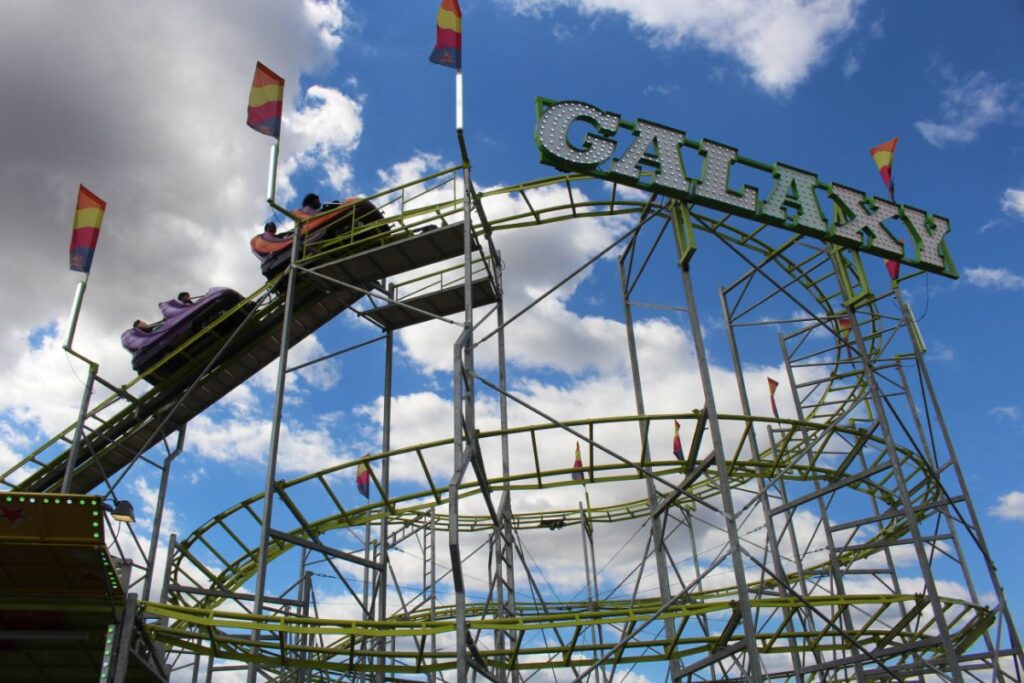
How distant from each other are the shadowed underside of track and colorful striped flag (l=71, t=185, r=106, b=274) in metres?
3.22

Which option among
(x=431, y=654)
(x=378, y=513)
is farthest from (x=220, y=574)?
(x=431, y=654)

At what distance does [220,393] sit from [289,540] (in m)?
6.72

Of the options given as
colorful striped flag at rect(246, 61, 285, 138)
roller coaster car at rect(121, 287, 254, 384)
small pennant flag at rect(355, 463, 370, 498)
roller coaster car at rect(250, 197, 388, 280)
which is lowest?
small pennant flag at rect(355, 463, 370, 498)

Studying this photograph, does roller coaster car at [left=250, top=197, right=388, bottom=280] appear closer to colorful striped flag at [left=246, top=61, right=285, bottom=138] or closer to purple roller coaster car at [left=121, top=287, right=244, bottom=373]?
colorful striped flag at [left=246, top=61, right=285, bottom=138]

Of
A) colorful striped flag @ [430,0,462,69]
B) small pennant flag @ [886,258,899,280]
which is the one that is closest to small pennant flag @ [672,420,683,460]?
small pennant flag @ [886,258,899,280]

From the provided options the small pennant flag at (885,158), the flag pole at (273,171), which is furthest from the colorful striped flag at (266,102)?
the small pennant flag at (885,158)

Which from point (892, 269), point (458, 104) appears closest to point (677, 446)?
point (892, 269)

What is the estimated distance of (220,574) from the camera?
15.7 meters

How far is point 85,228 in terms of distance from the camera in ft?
60.5

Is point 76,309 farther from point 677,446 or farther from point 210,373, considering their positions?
point 677,446

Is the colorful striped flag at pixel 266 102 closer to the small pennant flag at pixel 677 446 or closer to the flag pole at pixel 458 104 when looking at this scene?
the flag pole at pixel 458 104

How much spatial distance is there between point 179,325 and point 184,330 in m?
0.19

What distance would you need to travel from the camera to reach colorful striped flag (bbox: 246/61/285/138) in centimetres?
1578

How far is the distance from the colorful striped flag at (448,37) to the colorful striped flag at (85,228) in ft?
33.6
